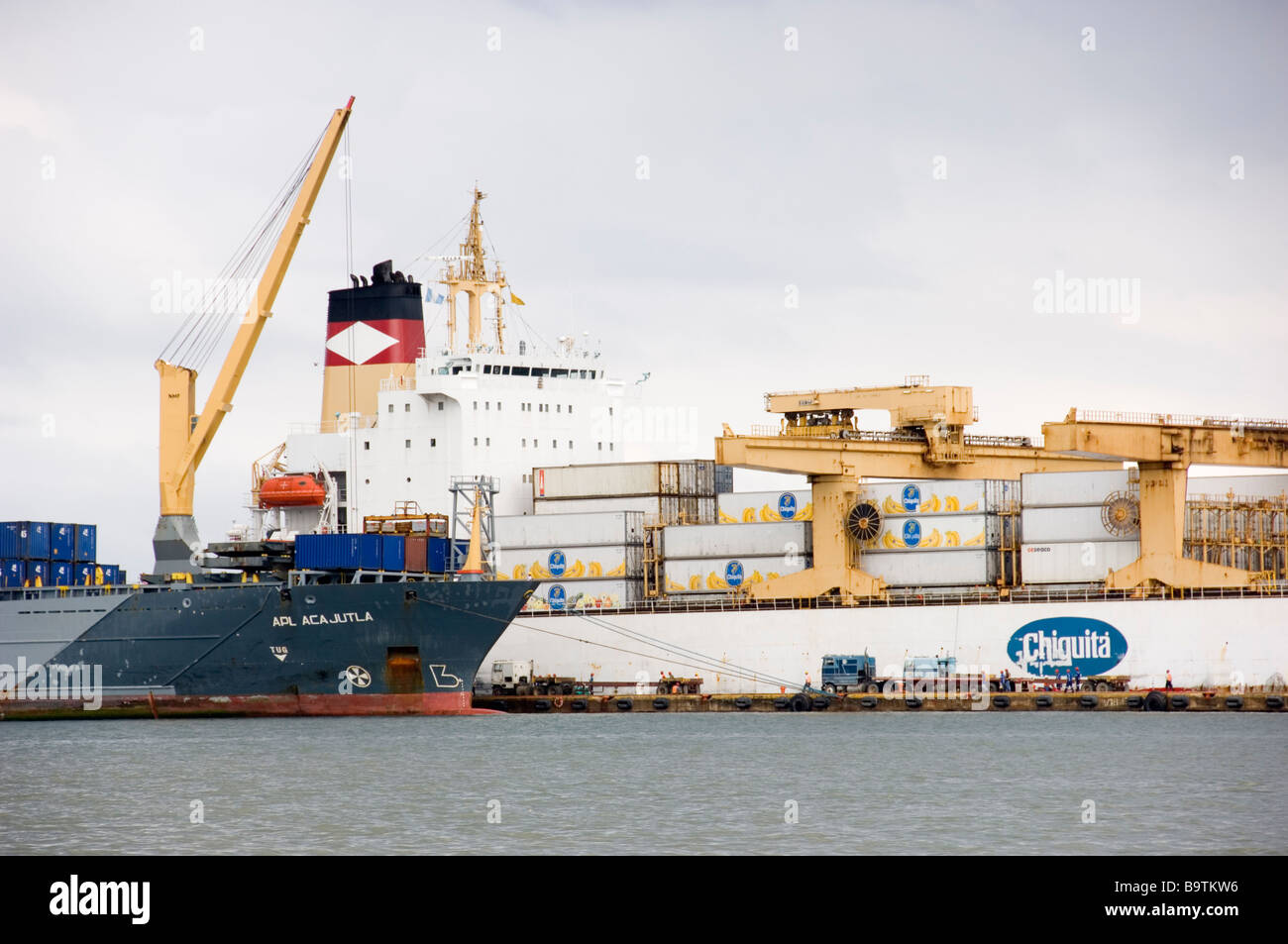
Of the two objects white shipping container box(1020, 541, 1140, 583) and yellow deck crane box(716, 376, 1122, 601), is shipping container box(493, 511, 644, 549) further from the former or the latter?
white shipping container box(1020, 541, 1140, 583)

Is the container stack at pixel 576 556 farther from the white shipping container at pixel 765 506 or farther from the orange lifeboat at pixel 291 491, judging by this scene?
the orange lifeboat at pixel 291 491

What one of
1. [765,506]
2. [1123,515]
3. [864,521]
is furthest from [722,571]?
[1123,515]

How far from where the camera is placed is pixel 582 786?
88.4 feet

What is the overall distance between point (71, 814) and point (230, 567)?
20813 mm

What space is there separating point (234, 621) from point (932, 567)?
19.6 m

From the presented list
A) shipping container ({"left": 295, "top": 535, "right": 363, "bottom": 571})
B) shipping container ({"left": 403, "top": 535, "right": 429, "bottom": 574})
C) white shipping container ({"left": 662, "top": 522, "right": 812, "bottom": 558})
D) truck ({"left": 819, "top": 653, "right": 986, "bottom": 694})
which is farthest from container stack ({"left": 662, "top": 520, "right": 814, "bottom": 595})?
shipping container ({"left": 295, "top": 535, "right": 363, "bottom": 571})

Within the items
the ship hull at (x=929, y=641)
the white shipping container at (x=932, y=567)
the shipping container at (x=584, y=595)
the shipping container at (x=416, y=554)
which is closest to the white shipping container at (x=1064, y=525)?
the white shipping container at (x=932, y=567)

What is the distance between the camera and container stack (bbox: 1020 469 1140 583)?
144 feet

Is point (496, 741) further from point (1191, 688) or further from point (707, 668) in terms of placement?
point (1191, 688)

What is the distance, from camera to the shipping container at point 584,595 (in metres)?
49.2

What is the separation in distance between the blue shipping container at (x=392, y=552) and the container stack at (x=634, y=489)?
8433mm

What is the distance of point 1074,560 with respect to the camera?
144 feet

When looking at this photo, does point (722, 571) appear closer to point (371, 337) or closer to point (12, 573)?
point (371, 337)
